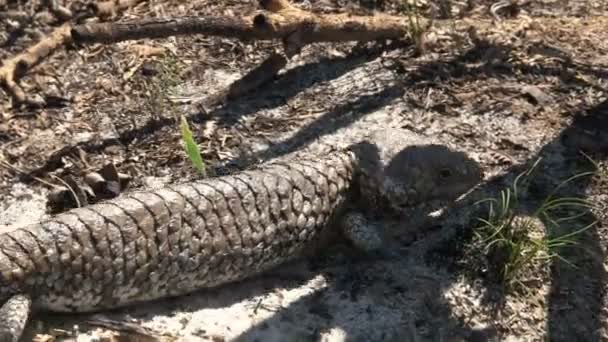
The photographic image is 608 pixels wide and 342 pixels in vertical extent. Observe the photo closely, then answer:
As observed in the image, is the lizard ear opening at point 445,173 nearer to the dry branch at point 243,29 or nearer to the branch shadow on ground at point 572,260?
the branch shadow on ground at point 572,260

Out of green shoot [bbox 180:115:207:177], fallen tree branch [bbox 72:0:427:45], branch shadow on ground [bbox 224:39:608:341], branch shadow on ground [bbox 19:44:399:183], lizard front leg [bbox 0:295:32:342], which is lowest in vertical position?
branch shadow on ground [bbox 224:39:608:341]

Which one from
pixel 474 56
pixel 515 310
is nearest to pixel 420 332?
pixel 515 310

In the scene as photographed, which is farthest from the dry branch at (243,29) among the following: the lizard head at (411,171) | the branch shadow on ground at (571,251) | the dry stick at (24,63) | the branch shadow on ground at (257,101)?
the branch shadow on ground at (571,251)

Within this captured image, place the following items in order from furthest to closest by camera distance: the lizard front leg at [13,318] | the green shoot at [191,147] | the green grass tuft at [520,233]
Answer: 1. the green shoot at [191,147]
2. the green grass tuft at [520,233]
3. the lizard front leg at [13,318]

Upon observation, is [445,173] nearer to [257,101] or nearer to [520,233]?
[520,233]

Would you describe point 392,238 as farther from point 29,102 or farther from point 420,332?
point 29,102

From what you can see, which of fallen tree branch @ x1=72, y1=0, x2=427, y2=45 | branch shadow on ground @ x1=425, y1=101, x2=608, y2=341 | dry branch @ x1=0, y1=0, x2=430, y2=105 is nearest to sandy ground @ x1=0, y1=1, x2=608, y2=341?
branch shadow on ground @ x1=425, y1=101, x2=608, y2=341

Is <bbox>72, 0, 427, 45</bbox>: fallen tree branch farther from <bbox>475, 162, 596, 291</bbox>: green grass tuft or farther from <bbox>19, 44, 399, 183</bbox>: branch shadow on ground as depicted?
<bbox>475, 162, 596, 291</bbox>: green grass tuft
